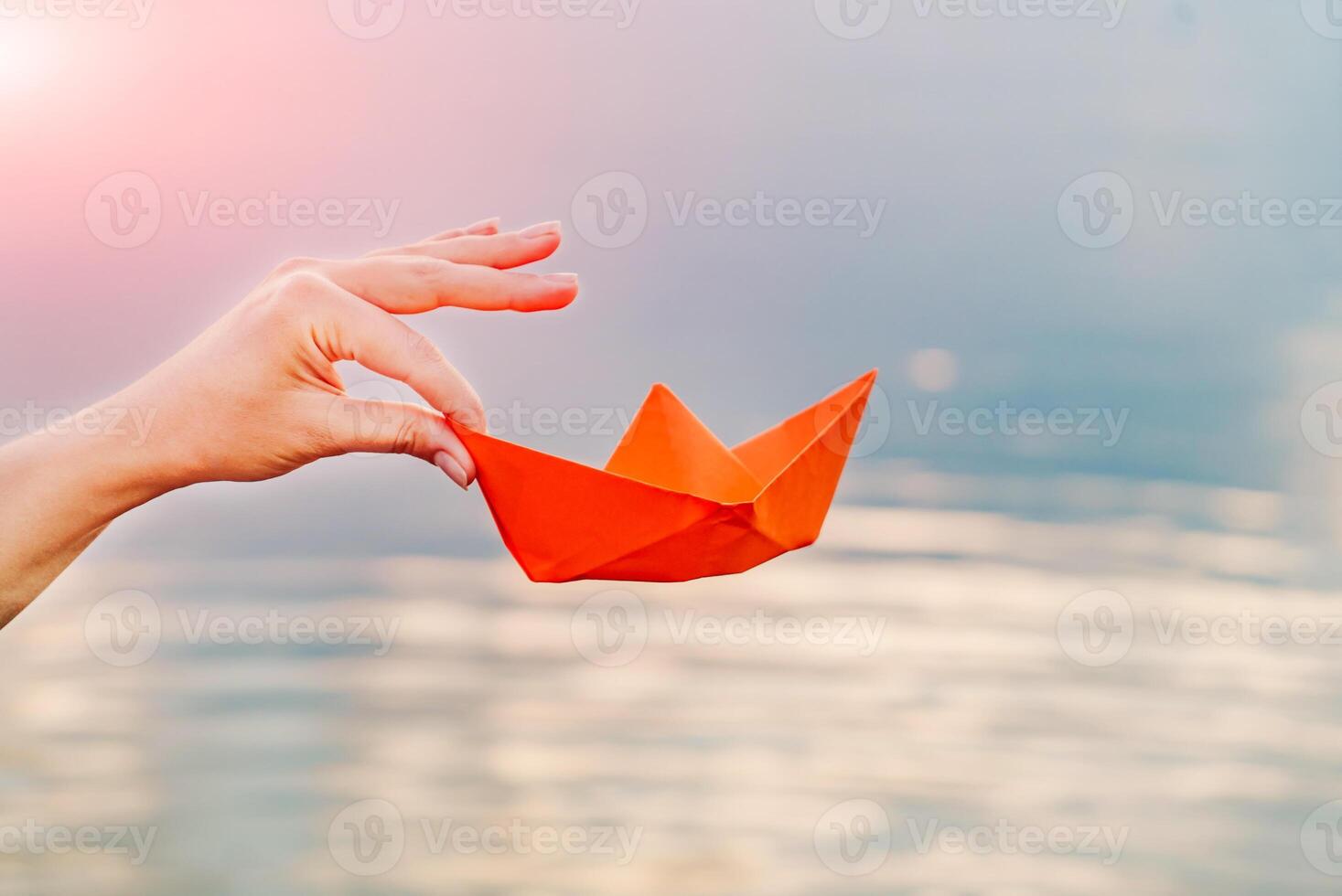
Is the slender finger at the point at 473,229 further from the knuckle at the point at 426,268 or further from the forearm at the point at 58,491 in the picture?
the forearm at the point at 58,491

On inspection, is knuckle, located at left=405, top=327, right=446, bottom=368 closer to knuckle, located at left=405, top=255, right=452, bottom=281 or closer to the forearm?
knuckle, located at left=405, top=255, right=452, bottom=281

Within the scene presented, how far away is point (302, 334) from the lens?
1.88 meters

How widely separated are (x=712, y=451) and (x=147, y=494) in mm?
1185

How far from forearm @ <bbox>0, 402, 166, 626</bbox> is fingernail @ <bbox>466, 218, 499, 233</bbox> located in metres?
0.77

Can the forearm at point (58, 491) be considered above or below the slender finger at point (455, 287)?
below

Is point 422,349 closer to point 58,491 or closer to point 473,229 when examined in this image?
point 473,229

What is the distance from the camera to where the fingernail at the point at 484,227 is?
6.92 feet

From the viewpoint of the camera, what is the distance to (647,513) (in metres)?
1.98

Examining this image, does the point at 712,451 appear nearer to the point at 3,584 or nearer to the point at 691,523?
the point at 691,523

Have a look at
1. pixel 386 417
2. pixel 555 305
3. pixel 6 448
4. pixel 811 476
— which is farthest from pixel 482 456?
pixel 6 448

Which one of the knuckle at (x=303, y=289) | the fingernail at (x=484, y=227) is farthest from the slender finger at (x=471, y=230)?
the knuckle at (x=303, y=289)

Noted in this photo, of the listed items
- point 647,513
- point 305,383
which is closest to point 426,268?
point 305,383

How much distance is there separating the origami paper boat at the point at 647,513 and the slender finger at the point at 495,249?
0.34m

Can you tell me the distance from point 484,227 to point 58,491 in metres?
1.00
